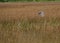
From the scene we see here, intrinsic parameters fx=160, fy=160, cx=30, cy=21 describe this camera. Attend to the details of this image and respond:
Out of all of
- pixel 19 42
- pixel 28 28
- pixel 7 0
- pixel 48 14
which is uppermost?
pixel 7 0

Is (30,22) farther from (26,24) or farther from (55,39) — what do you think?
(55,39)

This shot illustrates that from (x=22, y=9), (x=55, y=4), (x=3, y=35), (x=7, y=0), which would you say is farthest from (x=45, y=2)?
(x=3, y=35)

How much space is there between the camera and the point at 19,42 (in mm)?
1249

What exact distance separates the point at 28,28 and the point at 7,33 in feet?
0.55

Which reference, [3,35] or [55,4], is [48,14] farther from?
[3,35]

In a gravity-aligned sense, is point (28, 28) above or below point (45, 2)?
below

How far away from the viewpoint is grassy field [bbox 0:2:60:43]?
1.21 m

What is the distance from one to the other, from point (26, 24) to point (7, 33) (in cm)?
16

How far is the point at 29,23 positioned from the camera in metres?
1.23

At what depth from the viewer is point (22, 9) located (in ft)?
3.99

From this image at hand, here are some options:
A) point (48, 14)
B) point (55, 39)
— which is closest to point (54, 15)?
point (48, 14)

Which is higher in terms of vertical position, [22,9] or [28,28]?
[22,9]

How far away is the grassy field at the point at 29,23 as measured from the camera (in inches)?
47.8

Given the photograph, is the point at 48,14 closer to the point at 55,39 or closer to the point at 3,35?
the point at 55,39
